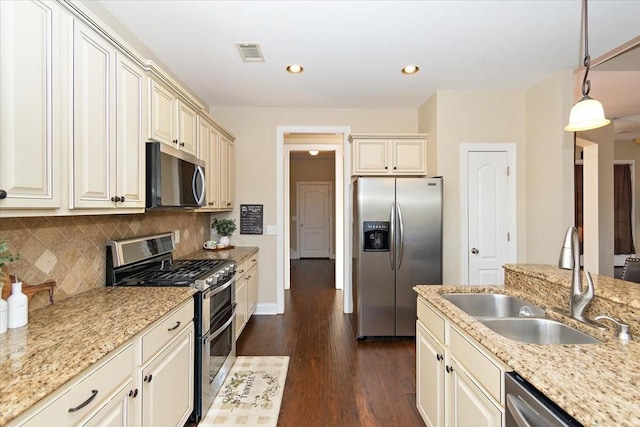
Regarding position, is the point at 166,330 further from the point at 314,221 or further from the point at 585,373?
the point at 314,221

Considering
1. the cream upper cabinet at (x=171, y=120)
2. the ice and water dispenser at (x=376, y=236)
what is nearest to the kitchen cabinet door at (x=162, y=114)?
the cream upper cabinet at (x=171, y=120)

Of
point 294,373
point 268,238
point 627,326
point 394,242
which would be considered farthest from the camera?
point 268,238

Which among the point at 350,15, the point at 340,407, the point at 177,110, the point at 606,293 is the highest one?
the point at 350,15

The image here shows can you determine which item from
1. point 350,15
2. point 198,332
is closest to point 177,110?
point 350,15

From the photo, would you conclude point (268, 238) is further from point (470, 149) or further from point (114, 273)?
point (470, 149)

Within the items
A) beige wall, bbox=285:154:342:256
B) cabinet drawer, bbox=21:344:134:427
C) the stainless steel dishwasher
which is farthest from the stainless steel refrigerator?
beige wall, bbox=285:154:342:256

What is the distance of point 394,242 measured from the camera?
326 cm

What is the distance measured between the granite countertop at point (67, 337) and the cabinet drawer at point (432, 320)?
1.44 meters

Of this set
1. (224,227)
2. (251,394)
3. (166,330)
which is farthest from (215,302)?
(224,227)

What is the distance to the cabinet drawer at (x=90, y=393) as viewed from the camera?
2.94ft

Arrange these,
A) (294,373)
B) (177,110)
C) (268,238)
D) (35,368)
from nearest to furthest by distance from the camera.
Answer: (35,368), (177,110), (294,373), (268,238)

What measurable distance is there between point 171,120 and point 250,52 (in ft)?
2.96

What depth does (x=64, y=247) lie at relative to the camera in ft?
5.62

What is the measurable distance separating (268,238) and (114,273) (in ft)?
7.23
